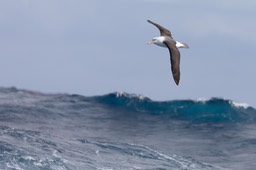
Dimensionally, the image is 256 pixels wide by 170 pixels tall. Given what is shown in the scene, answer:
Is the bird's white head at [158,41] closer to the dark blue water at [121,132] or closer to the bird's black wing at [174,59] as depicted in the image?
the bird's black wing at [174,59]

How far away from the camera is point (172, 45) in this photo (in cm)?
3269

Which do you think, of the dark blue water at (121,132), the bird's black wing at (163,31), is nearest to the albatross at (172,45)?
the bird's black wing at (163,31)

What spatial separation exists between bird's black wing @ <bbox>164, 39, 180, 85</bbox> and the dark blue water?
761cm

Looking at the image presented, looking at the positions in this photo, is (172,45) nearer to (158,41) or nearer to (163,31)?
(158,41)

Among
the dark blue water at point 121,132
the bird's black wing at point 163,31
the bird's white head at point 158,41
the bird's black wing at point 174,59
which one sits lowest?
the dark blue water at point 121,132

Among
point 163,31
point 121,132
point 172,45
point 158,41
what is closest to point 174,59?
point 172,45

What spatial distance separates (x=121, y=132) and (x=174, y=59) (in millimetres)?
20153

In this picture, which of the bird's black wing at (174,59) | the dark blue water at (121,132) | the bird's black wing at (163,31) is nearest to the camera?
the bird's black wing at (174,59)

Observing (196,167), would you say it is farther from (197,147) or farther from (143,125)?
(143,125)

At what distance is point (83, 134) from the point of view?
4816 cm

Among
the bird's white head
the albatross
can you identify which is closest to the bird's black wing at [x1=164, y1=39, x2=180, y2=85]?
the albatross

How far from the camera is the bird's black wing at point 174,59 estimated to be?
99.7ft

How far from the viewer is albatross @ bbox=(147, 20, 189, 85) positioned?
3069 cm

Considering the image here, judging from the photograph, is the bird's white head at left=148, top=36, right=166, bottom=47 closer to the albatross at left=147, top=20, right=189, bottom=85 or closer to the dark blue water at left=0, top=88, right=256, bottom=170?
the albatross at left=147, top=20, right=189, bottom=85
